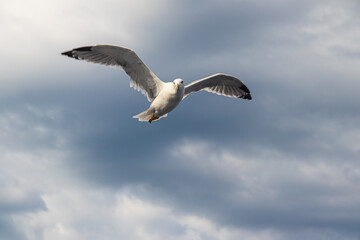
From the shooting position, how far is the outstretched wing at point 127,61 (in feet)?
81.7

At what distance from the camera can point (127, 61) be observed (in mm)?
25344

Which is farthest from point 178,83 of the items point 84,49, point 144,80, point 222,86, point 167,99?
point 222,86

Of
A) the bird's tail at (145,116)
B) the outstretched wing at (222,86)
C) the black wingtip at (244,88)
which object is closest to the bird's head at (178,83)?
the outstretched wing at (222,86)

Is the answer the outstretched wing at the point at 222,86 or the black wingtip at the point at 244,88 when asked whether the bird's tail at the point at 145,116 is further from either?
the black wingtip at the point at 244,88

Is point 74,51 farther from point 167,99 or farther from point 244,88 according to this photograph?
point 244,88

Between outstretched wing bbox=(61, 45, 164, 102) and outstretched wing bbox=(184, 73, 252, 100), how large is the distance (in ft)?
7.80

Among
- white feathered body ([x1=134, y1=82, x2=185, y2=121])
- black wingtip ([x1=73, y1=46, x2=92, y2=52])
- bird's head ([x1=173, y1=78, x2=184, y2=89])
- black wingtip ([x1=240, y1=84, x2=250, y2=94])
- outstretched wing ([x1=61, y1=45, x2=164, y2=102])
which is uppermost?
black wingtip ([x1=240, y1=84, x2=250, y2=94])

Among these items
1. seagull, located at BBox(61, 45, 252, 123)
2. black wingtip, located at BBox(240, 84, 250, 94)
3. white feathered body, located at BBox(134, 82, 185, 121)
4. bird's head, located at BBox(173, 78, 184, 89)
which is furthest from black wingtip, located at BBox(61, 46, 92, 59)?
black wingtip, located at BBox(240, 84, 250, 94)

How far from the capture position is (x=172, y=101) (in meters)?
24.5

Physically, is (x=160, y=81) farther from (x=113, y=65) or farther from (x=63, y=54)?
(x=63, y=54)

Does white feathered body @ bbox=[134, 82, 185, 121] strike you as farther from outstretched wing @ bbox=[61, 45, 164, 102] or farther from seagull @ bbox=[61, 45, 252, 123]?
outstretched wing @ bbox=[61, 45, 164, 102]

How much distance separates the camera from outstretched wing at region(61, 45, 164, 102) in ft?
81.7

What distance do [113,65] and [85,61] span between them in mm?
1634

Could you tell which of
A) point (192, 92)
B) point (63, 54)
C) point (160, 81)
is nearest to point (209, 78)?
point (192, 92)
